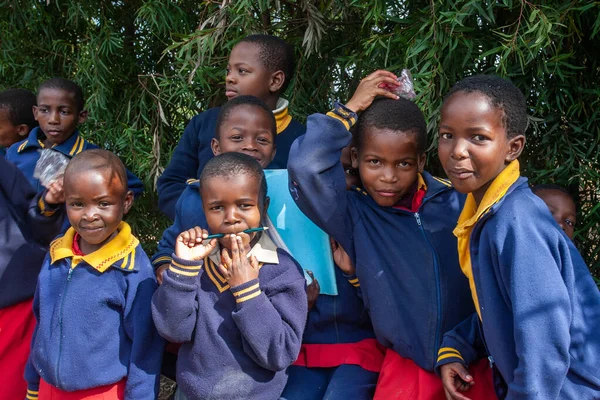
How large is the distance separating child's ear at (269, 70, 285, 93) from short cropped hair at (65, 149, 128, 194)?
3.04 ft

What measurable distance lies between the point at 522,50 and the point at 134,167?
2215mm

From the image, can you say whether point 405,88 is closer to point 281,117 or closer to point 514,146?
point 514,146

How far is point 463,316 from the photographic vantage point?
2.24 metres

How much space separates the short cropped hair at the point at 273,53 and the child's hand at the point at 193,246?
3.88 ft

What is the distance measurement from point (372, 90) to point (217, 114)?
93 centimetres

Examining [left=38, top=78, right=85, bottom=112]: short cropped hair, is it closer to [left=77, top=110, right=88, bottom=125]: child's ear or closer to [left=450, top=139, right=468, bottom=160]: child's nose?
[left=77, top=110, right=88, bottom=125]: child's ear

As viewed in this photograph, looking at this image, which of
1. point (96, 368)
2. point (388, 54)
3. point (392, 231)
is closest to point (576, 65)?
point (388, 54)

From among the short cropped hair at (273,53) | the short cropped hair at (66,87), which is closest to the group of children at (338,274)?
the short cropped hair at (273,53)

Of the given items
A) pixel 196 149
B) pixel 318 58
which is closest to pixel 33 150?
pixel 196 149

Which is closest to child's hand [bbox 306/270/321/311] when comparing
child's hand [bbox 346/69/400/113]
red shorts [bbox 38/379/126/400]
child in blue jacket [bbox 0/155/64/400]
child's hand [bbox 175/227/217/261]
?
child's hand [bbox 175/227/217/261]

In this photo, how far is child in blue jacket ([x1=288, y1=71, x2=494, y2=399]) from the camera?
2.21 m

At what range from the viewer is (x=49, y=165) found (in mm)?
3348

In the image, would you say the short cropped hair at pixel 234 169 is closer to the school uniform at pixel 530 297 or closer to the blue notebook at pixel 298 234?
the blue notebook at pixel 298 234

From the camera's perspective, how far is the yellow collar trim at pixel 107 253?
2.38 m
